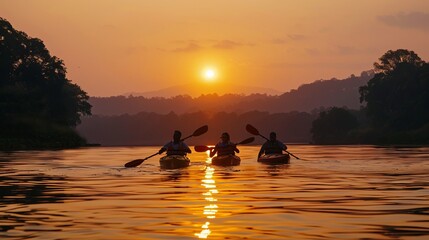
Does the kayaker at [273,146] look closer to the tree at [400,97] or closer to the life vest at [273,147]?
the life vest at [273,147]

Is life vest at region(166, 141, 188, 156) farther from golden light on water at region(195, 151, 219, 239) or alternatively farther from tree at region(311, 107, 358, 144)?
tree at region(311, 107, 358, 144)

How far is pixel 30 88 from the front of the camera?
103062 millimetres

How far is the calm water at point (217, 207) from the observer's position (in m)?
14.7

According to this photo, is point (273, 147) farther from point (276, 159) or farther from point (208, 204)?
point (208, 204)

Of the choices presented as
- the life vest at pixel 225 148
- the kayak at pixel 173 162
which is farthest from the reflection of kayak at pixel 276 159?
the kayak at pixel 173 162

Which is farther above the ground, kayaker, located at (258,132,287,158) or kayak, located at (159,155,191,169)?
kayaker, located at (258,132,287,158)

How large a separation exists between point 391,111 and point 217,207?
11457 centimetres

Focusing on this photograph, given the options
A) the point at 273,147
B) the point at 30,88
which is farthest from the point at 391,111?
the point at 273,147

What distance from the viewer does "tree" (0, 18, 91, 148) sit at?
95.8m

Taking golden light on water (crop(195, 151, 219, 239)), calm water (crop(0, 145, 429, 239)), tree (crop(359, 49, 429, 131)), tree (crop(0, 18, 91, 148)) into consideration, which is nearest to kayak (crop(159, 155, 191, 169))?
calm water (crop(0, 145, 429, 239))

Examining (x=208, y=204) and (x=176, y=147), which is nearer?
(x=208, y=204)

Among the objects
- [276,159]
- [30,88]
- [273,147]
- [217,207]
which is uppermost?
[30,88]

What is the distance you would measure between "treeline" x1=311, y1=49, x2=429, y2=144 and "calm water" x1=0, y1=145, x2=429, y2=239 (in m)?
88.3

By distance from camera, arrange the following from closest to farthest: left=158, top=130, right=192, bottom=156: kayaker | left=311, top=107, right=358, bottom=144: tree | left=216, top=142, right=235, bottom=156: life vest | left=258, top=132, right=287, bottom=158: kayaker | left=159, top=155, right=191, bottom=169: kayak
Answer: left=159, top=155, right=191, bottom=169: kayak, left=158, top=130, right=192, bottom=156: kayaker, left=216, top=142, right=235, bottom=156: life vest, left=258, top=132, right=287, bottom=158: kayaker, left=311, top=107, right=358, bottom=144: tree
